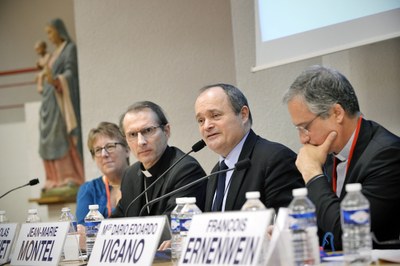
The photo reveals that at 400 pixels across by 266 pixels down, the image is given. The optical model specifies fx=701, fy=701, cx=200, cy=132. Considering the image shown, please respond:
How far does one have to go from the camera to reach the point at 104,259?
8.19ft

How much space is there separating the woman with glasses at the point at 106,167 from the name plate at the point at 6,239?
116cm

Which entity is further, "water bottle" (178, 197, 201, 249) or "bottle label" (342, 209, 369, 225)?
"water bottle" (178, 197, 201, 249)

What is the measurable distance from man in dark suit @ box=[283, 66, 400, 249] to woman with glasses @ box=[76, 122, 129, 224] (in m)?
1.95

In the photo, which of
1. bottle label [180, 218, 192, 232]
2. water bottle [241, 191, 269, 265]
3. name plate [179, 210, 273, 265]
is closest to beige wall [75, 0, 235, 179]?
bottle label [180, 218, 192, 232]

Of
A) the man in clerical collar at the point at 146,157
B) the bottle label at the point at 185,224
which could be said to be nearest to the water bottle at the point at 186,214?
the bottle label at the point at 185,224

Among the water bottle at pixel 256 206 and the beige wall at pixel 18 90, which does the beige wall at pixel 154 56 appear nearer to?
the beige wall at pixel 18 90

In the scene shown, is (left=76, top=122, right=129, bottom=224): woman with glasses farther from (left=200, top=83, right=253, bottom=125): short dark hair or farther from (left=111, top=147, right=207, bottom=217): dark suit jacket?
(left=200, top=83, right=253, bottom=125): short dark hair

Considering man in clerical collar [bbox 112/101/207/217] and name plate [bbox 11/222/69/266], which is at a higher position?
man in clerical collar [bbox 112/101/207/217]

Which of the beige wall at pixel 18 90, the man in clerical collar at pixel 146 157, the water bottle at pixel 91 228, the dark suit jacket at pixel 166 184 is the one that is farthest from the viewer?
the beige wall at pixel 18 90

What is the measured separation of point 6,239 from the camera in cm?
340

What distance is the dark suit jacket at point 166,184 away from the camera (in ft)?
11.6

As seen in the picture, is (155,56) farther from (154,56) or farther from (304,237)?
(304,237)

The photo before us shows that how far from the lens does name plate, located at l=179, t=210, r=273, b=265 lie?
1.93m

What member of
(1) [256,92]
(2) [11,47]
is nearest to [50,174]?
(2) [11,47]
